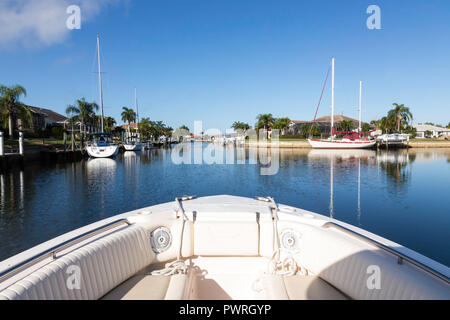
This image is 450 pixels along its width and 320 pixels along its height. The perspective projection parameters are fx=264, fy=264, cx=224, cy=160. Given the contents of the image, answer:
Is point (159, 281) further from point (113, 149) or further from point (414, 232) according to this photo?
point (113, 149)

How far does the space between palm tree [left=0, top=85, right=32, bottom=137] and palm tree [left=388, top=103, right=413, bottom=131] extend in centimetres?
7913

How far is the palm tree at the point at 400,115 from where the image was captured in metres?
69.1

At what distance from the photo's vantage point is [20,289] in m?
2.01

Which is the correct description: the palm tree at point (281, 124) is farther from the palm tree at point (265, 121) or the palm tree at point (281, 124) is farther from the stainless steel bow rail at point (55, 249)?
the stainless steel bow rail at point (55, 249)

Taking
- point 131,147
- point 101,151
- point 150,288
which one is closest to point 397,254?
point 150,288

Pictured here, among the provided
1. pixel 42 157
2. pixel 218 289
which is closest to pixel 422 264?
pixel 218 289

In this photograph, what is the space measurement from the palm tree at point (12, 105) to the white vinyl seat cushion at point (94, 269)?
3728cm

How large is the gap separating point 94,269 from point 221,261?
1.70m

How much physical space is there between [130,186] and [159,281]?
13.9 meters

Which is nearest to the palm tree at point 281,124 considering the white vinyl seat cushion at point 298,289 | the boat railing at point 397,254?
the boat railing at point 397,254

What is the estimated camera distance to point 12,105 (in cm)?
3172

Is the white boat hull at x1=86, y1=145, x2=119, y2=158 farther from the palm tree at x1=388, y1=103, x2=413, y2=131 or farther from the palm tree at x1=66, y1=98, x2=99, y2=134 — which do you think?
the palm tree at x1=388, y1=103, x2=413, y2=131

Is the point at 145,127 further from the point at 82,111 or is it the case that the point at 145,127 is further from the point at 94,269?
the point at 94,269

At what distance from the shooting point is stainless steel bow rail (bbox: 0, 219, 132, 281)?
2.23 m
